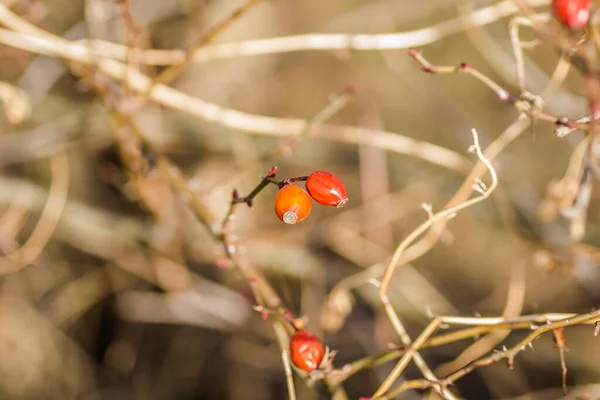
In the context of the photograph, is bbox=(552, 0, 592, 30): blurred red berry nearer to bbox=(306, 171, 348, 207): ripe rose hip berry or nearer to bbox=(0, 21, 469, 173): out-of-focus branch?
bbox=(306, 171, 348, 207): ripe rose hip berry

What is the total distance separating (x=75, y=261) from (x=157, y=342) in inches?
13.9

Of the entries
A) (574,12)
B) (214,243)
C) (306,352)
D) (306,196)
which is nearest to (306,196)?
(306,196)

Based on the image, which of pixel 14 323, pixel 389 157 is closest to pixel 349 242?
pixel 389 157

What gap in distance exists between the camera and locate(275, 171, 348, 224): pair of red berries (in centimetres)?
55

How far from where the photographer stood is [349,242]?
1429 millimetres

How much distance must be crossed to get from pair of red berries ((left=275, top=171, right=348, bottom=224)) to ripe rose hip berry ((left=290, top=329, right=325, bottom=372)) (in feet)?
0.54

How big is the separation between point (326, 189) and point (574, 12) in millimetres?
303

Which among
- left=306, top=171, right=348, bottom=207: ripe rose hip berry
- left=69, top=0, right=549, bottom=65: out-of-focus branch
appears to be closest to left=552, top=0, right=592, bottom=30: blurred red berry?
left=306, top=171, right=348, bottom=207: ripe rose hip berry

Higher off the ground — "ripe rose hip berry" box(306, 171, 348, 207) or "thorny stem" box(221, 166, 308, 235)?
"thorny stem" box(221, 166, 308, 235)

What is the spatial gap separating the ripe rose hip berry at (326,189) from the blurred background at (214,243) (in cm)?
60

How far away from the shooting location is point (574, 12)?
0.52 metres

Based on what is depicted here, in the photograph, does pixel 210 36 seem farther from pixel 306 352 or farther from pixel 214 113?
pixel 306 352

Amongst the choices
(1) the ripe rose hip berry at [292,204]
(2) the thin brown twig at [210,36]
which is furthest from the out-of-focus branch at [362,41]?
(1) the ripe rose hip berry at [292,204]

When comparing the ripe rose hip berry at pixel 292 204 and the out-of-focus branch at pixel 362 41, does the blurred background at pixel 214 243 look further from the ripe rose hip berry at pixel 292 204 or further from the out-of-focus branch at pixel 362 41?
the ripe rose hip berry at pixel 292 204
